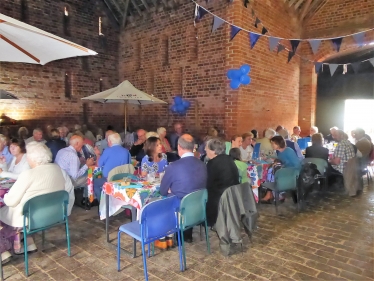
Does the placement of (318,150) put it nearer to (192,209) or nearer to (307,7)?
Answer: (192,209)

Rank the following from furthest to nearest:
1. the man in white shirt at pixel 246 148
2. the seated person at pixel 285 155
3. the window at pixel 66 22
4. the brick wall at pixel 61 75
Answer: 1. the window at pixel 66 22
2. the brick wall at pixel 61 75
3. the man in white shirt at pixel 246 148
4. the seated person at pixel 285 155

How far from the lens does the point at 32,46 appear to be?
358cm

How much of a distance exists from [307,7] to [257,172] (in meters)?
6.51

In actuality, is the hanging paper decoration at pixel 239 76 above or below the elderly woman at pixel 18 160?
above

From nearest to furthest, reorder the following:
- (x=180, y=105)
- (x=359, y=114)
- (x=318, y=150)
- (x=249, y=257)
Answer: (x=249, y=257), (x=318, y=150), (x=180, y=105), (x=359, y=114)

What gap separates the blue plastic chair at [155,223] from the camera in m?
2.85

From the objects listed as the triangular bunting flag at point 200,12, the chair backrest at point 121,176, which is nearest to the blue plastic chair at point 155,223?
the chair backrest at point 121,176

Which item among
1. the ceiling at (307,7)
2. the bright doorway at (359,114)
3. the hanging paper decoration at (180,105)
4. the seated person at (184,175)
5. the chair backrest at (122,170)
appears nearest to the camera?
the seated person at (184,175)

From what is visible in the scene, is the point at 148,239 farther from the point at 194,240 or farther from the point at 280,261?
the point at 280,261

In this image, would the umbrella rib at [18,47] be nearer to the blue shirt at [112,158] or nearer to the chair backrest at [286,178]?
the blue shirt at [112,158]

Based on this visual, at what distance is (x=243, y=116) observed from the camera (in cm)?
737

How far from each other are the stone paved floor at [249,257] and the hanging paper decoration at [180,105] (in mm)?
4180

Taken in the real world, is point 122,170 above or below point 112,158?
below

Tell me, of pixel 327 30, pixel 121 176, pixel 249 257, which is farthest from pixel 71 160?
pixel 327 30
